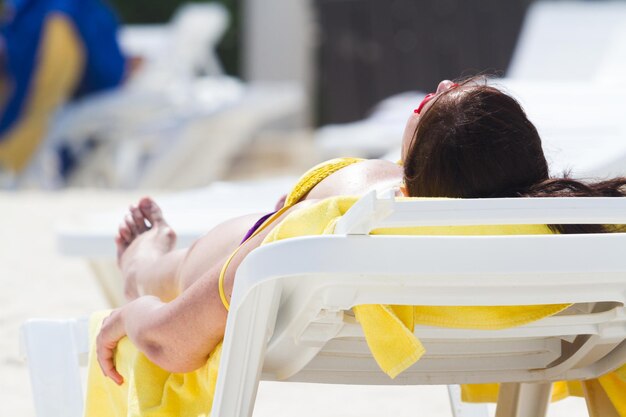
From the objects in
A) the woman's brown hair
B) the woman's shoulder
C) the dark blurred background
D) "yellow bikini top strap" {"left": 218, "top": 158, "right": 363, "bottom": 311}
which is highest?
the woman's brown hair

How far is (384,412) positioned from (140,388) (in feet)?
3.73

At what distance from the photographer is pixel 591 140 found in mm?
3484

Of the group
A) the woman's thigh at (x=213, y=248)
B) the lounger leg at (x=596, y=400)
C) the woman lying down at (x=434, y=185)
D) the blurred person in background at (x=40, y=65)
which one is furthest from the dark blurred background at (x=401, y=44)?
the woman lying down at (x=434, y=185)

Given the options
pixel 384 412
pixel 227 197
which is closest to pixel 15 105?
pixel 227 197

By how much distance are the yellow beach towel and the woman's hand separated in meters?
0.01

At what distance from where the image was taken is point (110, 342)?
5.58 feet

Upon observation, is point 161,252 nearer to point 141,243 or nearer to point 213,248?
point 141,243

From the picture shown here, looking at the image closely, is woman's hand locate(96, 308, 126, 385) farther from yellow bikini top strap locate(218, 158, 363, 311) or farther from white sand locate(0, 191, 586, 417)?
white sand locate(0, 191, 586, 417)

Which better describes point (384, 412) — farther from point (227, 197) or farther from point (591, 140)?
point (591, 140)

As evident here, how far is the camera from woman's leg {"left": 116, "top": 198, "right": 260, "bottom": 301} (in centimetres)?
179

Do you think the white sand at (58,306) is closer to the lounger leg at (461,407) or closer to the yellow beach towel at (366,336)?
the lounger leg at (461,407)

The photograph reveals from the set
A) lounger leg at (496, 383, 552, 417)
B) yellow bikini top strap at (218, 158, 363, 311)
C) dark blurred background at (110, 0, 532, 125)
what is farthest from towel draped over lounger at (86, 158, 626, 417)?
dark blurred background at (110, 0, 532, 125)

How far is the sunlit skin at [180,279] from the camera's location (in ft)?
4.95

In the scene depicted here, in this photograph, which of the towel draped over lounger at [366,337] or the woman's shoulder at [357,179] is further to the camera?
the woman's shoulder at [357,179]
